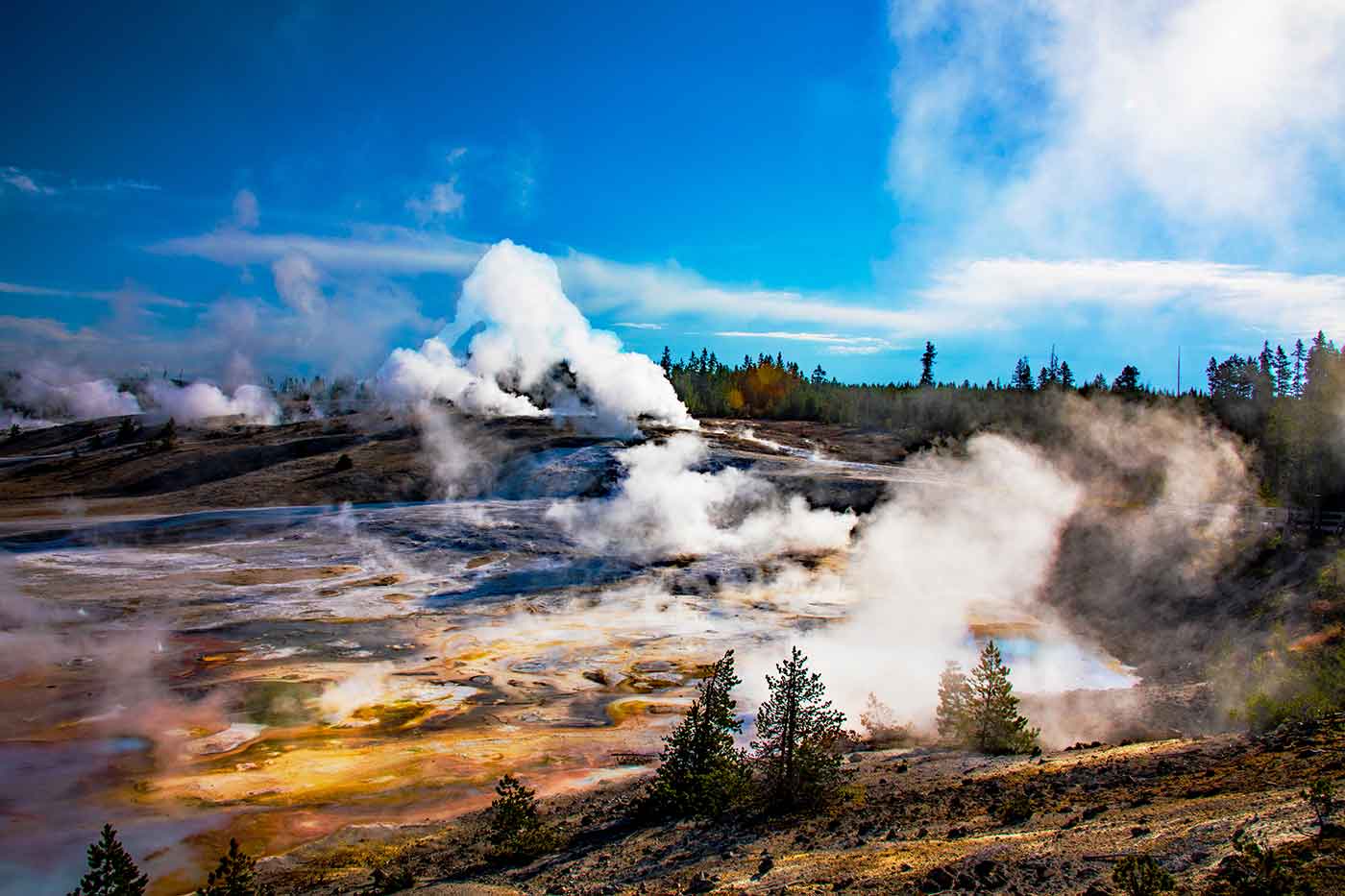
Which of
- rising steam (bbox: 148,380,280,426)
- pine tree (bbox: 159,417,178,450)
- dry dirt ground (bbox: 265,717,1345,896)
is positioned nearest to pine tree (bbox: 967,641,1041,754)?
dry dirt ground (bbox: 265,717,1345,896)

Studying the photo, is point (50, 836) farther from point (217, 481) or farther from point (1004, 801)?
point (217, 481)

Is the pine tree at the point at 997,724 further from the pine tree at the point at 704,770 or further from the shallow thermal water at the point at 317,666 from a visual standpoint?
the shallow thermal water at the point at 317,666

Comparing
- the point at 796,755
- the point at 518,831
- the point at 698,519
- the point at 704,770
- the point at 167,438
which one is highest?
the point at 167,438

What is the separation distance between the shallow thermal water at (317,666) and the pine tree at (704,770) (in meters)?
4.51

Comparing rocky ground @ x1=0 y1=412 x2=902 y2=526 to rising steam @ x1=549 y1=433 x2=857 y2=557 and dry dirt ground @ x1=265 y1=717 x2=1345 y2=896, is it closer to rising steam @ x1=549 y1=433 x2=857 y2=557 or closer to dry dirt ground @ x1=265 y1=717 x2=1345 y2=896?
rising steam @ x1=549 y1=433 x2=857 y2=557

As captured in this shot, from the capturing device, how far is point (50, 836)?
42.5 feet

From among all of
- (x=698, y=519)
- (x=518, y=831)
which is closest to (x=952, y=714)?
(x=518, y=831)

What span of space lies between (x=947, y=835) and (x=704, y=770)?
376 cm

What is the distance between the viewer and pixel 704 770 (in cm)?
1202

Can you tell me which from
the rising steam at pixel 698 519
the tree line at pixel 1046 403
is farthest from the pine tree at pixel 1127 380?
the rising steam at pixel 698 519

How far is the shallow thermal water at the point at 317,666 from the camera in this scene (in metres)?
14.3

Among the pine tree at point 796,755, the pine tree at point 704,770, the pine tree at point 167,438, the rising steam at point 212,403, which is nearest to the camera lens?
the pine tree at point 796,755

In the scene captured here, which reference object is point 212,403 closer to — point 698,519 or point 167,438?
point 167,438

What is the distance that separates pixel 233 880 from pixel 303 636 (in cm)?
1865
